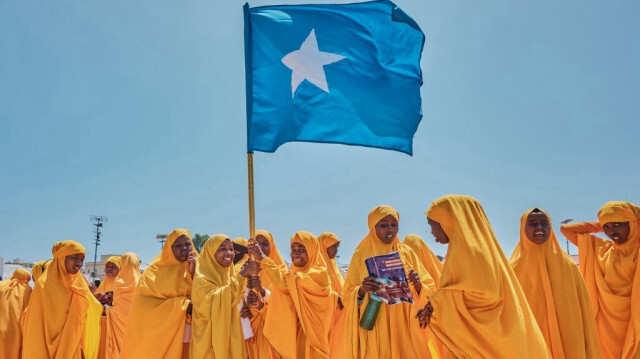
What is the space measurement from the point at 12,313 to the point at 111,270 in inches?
84.6

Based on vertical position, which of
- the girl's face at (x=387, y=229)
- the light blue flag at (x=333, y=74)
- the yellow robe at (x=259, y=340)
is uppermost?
the light blue flag at (x=333, y=74)

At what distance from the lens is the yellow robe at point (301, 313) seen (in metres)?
6.14

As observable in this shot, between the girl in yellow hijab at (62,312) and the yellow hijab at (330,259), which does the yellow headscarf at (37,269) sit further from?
the yellow hijab at (330,259)

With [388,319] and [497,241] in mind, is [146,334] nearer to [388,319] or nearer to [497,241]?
[388,319]

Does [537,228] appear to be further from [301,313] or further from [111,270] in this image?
[111,270]

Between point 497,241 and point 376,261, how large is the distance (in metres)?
1.27

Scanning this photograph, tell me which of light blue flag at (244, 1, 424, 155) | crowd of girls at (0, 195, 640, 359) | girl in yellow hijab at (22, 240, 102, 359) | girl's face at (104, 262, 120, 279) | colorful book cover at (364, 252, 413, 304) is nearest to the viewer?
crowd of girls at (0, 195, 640, 359)

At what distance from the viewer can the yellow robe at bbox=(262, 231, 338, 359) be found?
6145 mm

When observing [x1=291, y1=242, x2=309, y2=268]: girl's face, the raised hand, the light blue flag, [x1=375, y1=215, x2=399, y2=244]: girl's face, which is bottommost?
the raised hand

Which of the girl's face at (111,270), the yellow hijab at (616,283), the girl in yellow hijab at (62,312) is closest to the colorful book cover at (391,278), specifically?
the yellow hijab at (616,283)

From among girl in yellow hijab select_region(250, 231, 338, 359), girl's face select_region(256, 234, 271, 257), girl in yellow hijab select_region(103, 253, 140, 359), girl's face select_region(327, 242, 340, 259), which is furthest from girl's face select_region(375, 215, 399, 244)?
girl in yellow hijab select_region(103, 253, 140, 359)

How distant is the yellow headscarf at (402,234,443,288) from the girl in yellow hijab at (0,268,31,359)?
20.1 feet

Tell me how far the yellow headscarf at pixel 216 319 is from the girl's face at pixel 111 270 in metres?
4.86

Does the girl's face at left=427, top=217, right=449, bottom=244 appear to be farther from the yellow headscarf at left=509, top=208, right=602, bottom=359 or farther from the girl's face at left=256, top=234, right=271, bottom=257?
the girl's face at left=256, top=234, right=271, bottom=257
